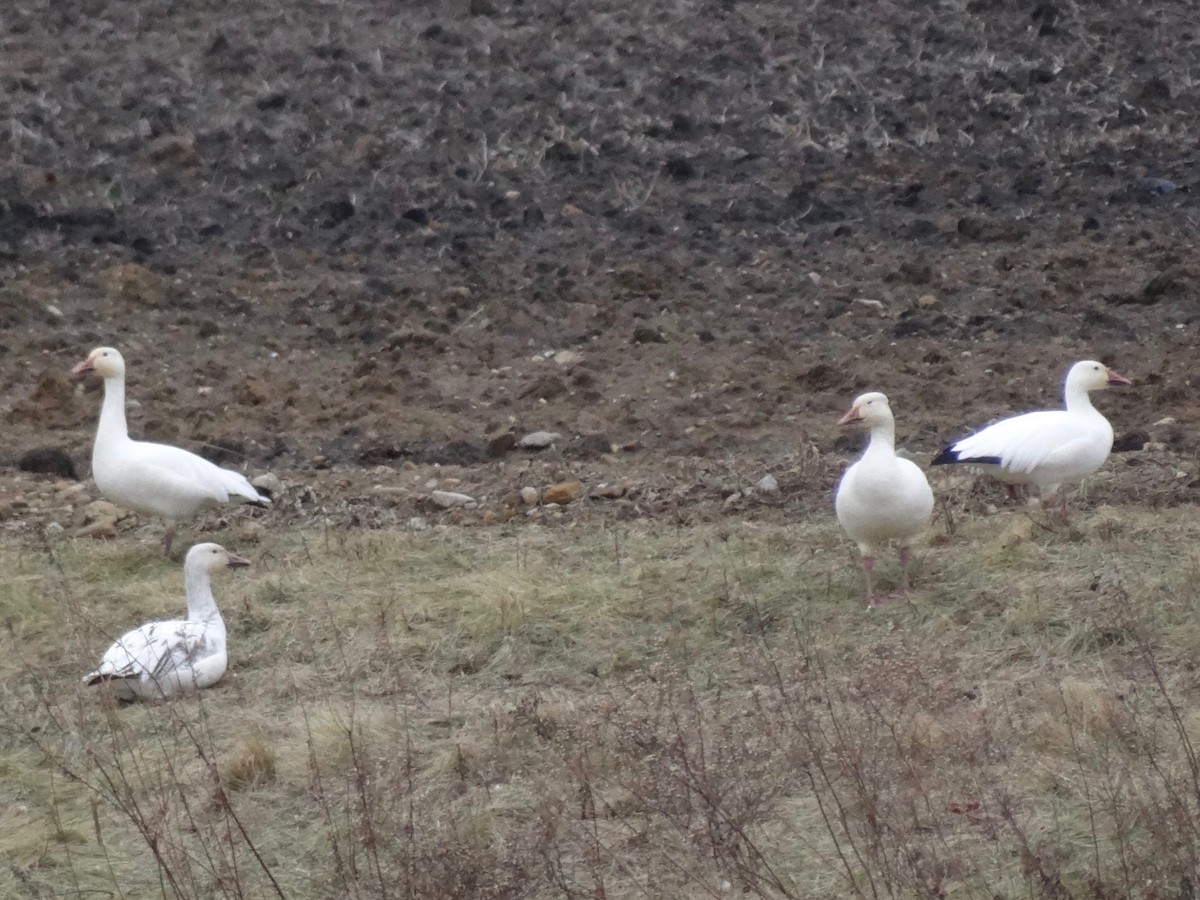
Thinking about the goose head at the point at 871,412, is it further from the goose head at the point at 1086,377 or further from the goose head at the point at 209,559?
the goose head at the point at 209,559

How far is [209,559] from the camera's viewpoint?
7.61 meters

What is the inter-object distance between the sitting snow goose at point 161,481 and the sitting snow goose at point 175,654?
1651mm

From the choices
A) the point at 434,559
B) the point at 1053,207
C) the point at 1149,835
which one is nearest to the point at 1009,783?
the point at 1149,835

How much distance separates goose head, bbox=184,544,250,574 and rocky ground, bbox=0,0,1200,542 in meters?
1.70

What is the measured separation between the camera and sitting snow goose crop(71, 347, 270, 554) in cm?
911

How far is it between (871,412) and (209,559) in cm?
281

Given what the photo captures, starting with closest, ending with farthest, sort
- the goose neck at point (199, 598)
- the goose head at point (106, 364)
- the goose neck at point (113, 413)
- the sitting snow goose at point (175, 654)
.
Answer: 1. the sitting snow goose at point (175, 654)
2. the goose neck at point (199, 598)
3. the goose neck at point (113, 413)
4. the goose head at point (106, 364)

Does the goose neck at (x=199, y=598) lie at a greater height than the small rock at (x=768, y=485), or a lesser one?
greater

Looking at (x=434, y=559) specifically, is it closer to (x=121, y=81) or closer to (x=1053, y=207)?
(x=1053, y=207)

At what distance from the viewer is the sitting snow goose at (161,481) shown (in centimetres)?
911

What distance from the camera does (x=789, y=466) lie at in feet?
32.1

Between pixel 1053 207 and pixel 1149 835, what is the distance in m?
10.6

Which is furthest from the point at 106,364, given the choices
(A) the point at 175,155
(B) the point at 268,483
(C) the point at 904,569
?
(A) the point at 175,155

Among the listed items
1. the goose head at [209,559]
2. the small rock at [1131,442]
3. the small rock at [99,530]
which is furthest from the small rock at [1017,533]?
the small rock at [99,530]
